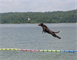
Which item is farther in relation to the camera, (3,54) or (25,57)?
(3,54)

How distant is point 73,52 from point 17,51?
10.6 metres

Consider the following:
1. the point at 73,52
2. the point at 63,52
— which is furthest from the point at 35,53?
the point at 73,52

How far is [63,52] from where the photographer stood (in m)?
28.0

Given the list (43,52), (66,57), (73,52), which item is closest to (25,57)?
(43,52)

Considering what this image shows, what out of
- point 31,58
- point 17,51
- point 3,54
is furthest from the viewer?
point 17,51

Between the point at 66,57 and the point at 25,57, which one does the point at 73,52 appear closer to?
the point at 66,57

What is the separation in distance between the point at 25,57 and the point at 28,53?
2286mm

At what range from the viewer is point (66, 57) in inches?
994

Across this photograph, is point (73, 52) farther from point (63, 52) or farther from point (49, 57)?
point (49, 57)

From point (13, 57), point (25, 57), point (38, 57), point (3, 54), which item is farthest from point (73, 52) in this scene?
point (3, 54)

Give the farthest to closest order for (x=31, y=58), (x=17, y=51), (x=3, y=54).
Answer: (x=17, y=51) < (x=3, y=54) < (x=31, y=58)

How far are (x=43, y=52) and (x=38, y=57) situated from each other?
2.82 m

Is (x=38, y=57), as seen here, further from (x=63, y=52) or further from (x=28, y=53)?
(x=63, y=52)

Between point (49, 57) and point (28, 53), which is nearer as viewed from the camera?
point (49, 57)
